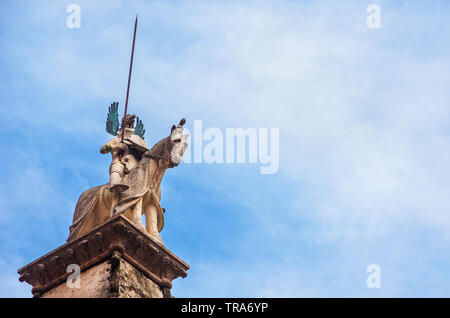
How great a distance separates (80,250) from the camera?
16.3 m

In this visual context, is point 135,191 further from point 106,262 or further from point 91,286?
point 91,286

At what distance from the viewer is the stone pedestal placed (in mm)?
16016

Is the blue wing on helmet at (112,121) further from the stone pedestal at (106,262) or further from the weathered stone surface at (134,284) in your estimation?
the weathered stone surface at (134,284)

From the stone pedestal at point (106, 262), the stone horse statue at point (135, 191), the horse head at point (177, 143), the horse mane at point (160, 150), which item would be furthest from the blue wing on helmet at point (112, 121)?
the stone pedestal at point (106, 262)

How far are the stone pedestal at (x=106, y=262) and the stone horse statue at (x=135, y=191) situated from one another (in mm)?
681

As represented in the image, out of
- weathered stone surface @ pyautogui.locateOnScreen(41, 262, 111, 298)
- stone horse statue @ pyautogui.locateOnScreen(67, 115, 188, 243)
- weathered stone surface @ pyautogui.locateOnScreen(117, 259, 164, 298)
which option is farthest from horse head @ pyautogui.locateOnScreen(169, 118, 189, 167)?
weathered stone surface @ pyautogui.locateOnScreen(41, 262, 111, 298)

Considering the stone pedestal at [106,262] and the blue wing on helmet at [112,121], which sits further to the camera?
the blue wing on helmet at [112,121]

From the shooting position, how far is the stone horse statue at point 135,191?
1742 cm

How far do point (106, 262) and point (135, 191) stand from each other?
7.07ft

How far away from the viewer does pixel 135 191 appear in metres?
17.8

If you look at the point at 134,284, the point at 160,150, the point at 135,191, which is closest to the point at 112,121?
the point at 160,150
